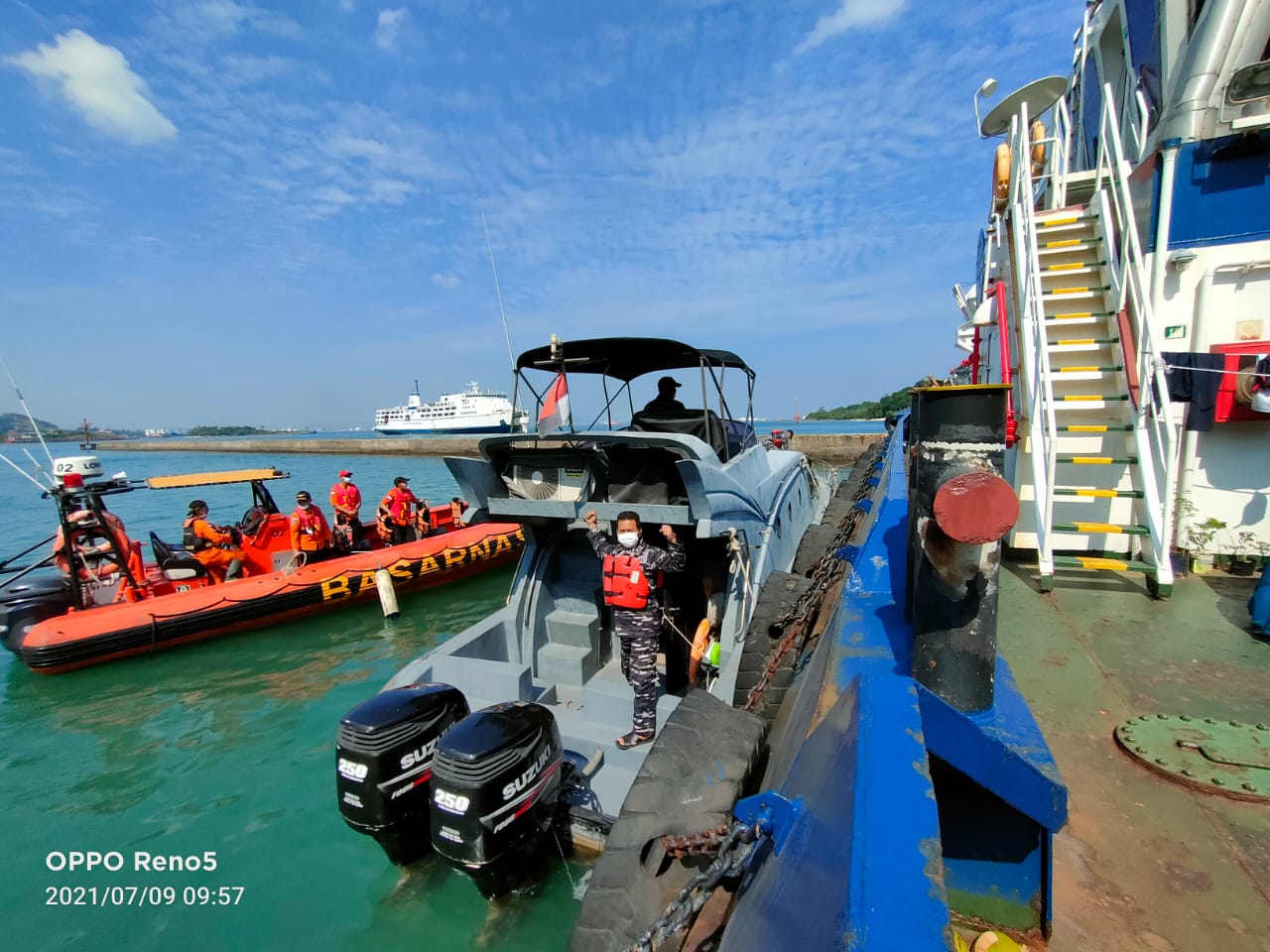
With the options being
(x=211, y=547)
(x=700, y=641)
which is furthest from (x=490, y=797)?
(x=211, y=547)

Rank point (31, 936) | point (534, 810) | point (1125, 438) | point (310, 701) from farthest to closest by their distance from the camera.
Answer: point (310, 701), point (1125, 438), point (31, 936), point (534, 810)

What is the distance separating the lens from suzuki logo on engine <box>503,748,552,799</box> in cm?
304

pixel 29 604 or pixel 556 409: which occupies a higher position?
pixel 556 409

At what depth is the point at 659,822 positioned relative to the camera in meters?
2.58

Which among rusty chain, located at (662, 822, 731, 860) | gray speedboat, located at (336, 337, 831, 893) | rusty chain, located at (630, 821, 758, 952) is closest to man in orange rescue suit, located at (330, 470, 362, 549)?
gray speedboat, located at (336, 337, 831, 893)

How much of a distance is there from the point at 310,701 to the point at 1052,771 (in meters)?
7.38

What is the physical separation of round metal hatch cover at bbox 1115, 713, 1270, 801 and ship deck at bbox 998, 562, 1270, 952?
4cm

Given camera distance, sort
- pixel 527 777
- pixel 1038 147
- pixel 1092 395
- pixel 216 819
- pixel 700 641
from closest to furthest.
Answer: pixel 527 777 < pixel 1092 395 < pixel 216 819 < pixel 700 641 < pixel 1038 147

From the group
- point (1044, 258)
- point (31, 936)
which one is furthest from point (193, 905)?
point (1044, 258)

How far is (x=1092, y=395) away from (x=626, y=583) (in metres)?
4.01

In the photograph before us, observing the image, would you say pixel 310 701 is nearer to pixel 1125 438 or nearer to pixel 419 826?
pixel 419 826

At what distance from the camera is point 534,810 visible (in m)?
3.25

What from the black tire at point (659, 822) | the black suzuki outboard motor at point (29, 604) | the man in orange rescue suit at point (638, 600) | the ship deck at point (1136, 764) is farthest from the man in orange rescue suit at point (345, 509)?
the ship deck at point (1136, 764)
